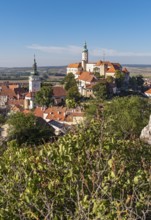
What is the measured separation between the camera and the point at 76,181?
6555 millimetres

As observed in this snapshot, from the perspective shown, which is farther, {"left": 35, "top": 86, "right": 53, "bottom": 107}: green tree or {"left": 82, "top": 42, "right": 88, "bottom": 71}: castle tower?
{"left": 82, "top": 42, "right": 88, "bottom": 71}: castle tower

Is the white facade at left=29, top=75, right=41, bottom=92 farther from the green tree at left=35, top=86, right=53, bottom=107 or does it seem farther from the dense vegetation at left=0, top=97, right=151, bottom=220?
the dense vegetation at left=0, top=97, right=151, bottom=220

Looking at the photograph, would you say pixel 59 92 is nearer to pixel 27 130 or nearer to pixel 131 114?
pixel 27 130

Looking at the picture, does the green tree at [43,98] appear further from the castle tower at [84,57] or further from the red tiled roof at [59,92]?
the castle tower at [84,57]

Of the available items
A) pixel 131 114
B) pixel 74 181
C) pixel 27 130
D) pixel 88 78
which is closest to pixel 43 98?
pixel 88 78

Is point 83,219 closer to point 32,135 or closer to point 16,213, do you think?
point 16,213

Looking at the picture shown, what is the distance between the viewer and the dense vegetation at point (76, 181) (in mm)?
5840

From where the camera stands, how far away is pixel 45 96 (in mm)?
68625

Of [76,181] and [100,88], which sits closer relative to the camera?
[76,181]

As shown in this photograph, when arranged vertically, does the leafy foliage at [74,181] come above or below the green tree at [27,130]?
above

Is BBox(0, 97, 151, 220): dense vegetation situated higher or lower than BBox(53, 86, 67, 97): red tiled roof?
higher

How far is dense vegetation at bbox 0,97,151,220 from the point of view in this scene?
5.84 m

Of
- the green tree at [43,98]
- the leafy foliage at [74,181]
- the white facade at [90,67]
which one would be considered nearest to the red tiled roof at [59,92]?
the green tree at [43,98]

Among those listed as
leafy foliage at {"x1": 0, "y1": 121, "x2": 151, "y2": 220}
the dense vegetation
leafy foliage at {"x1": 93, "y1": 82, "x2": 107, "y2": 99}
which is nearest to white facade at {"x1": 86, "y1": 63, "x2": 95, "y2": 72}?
leafy foliage at {"x1": 93, "y1": 82, "x2": 107, "y2": 99}
